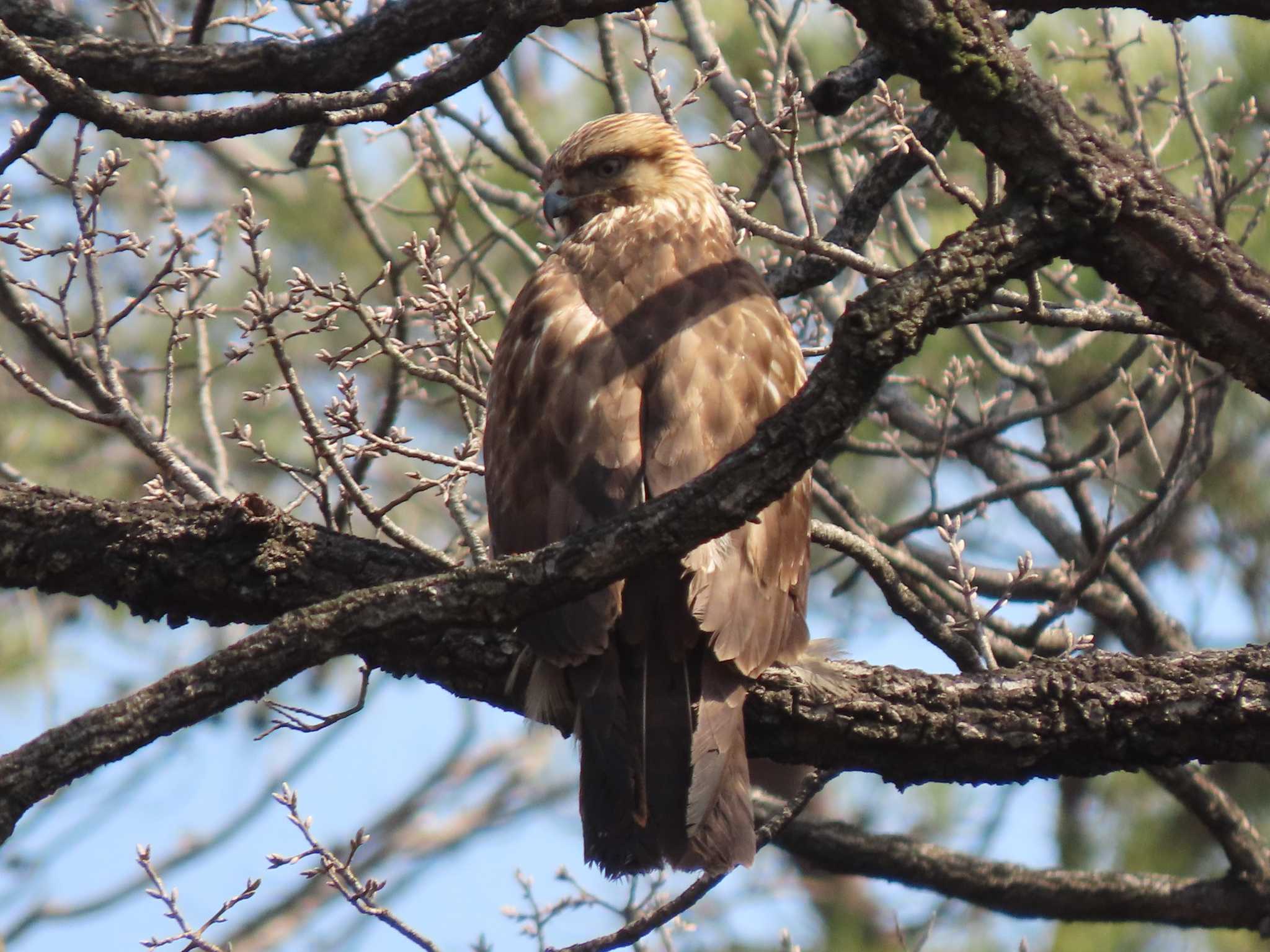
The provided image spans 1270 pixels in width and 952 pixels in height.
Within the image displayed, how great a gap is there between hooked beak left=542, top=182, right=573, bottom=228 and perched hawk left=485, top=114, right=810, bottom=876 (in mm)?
652

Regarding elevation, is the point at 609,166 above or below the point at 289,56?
above

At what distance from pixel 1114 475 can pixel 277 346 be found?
101 inches

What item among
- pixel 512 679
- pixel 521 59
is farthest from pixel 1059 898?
pixel 521 59

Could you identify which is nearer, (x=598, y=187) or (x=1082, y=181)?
(x=1082, y=181)

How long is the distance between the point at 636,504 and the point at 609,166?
1938mm

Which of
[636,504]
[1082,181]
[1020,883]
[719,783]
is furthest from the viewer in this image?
[1020,883]

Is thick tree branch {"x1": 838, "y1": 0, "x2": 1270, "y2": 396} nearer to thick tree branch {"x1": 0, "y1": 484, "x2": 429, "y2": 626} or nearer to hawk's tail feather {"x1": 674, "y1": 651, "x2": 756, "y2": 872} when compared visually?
hawk's tail feather {"x1": 674, "y1": 651, "x2": 756, "y2": 872}

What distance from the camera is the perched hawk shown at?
328cm

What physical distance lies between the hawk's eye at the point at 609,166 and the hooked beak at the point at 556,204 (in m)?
0.13

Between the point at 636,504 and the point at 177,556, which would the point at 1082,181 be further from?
the point at 177,556

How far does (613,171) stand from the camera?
5016mm

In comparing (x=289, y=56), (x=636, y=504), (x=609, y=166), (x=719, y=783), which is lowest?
(x=719, y=783)

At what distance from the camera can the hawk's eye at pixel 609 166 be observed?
16.4 feet

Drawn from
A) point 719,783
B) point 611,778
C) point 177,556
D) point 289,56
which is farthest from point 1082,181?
point 177,556
